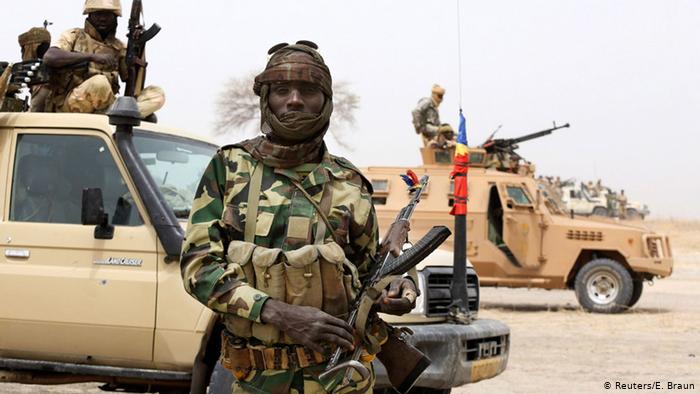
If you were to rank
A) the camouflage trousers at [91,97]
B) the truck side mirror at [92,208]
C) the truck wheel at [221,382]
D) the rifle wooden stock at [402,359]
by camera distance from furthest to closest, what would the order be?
the camouflage trousers at [91,97] → the truck side mirror at [92,208] → the truck wheel at [221,382] → the rifle wooden stock at [402,359]

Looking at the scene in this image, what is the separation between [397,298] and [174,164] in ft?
10.1

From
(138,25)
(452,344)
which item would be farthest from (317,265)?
(138,25)

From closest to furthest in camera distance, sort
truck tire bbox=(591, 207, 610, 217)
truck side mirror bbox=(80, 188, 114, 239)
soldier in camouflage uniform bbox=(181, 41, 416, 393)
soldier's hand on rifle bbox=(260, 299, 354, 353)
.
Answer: soldier's hand on rifle bbox=(260, 299, 354, 353) < soldier in camouflage uniform bbox=(181, 41, 416, 393) < truck side mirror bbox=(80, 188, 114, 239) < truck tire bbox=(591, 207, 610, 217)

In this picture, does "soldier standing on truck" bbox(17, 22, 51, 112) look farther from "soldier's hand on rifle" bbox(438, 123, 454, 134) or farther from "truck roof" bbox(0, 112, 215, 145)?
"soldier's hand on rifle" bbox(438, 123, 454, 134)

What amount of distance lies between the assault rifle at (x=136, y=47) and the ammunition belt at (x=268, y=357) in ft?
12.2

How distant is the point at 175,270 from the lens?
539 cm

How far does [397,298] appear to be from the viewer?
3.03 meters

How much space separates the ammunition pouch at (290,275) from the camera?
300 cm

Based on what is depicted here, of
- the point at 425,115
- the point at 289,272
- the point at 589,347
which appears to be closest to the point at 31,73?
the point at 289,272

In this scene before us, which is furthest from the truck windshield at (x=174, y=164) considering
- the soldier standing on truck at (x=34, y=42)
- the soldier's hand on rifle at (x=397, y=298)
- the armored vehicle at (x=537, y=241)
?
the armored vehicle at (x=537, y=241)

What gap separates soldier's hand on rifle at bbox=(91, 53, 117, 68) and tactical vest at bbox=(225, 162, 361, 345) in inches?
136

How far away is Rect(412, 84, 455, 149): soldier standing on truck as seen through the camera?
15570 millimetres

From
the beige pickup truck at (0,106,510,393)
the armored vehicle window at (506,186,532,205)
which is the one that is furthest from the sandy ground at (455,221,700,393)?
the beige pickup truck at (0,106,510,393)

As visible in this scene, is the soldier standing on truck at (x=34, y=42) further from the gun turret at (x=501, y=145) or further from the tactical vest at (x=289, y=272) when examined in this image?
the gun turret at (x=501, y=145)
